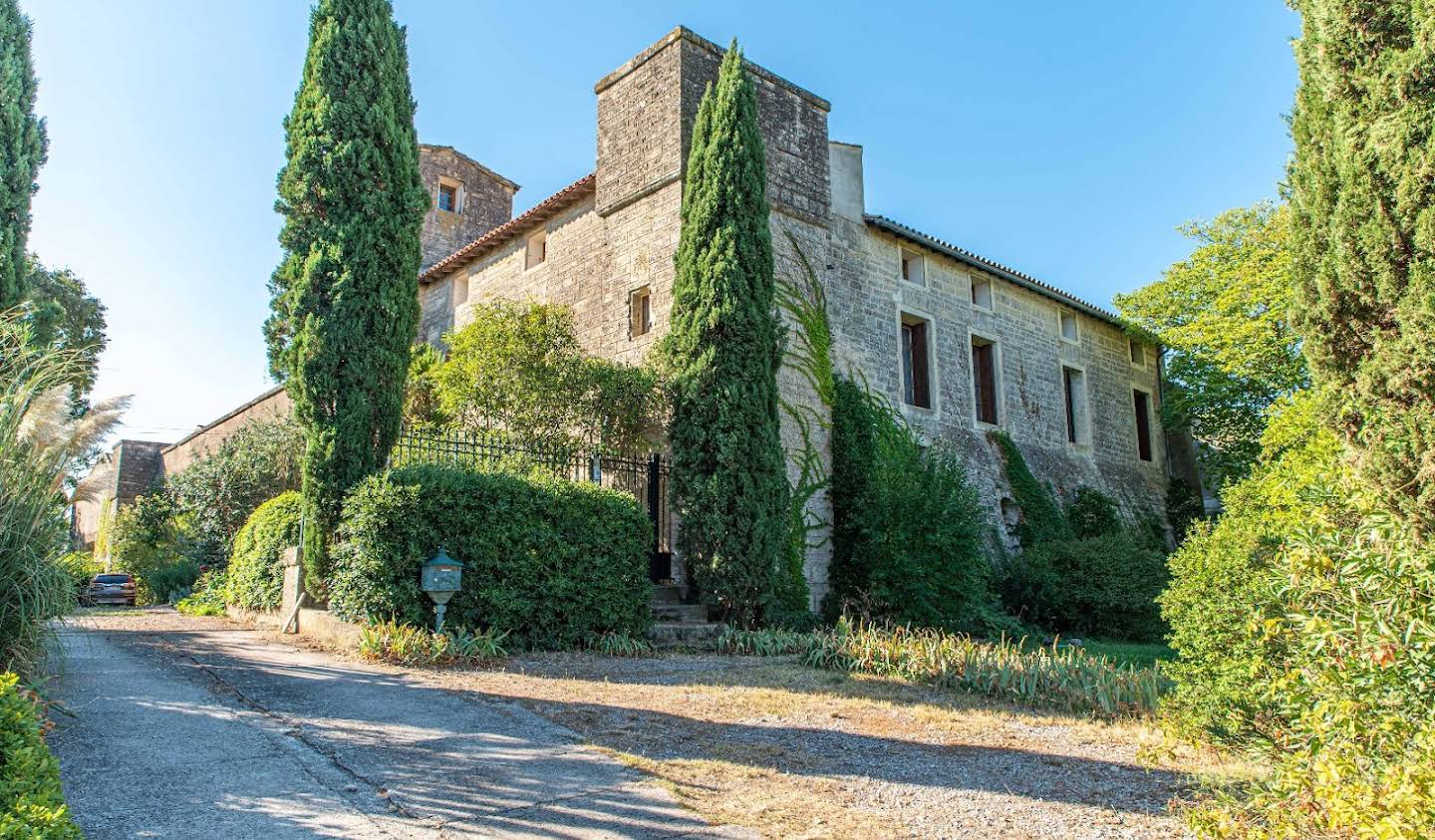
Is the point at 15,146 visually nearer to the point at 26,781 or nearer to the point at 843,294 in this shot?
the point at 26,781

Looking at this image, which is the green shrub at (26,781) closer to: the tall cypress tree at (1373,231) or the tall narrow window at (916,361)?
the tall cypress tree at (1373,231)

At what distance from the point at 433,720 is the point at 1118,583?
11073 mm

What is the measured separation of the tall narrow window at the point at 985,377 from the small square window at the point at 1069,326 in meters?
2.79

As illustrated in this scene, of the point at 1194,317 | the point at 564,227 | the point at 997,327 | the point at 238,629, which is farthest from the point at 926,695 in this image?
the point at 1194,317

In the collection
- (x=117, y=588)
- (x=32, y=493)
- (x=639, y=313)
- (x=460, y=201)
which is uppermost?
(x=460, y=201)

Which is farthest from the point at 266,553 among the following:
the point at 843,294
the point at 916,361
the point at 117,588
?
the point at 916,361

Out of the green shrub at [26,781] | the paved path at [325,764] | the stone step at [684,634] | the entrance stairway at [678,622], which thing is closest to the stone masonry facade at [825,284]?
the entrance stairway at [678,622]

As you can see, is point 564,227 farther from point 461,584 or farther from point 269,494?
point 461,584

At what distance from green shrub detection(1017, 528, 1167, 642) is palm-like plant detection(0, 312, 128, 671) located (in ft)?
40.4

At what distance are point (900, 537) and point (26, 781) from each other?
9.88 metres

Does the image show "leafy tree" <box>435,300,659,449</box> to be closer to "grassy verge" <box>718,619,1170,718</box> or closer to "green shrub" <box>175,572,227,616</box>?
"grassy verge" <box>718,619,1170,718</box>

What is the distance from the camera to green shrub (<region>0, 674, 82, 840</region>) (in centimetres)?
237

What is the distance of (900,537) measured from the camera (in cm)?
1150

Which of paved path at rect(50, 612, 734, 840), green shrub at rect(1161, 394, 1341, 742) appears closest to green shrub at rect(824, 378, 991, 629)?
green shrub at rect(1161, 394, 1341, 742)
